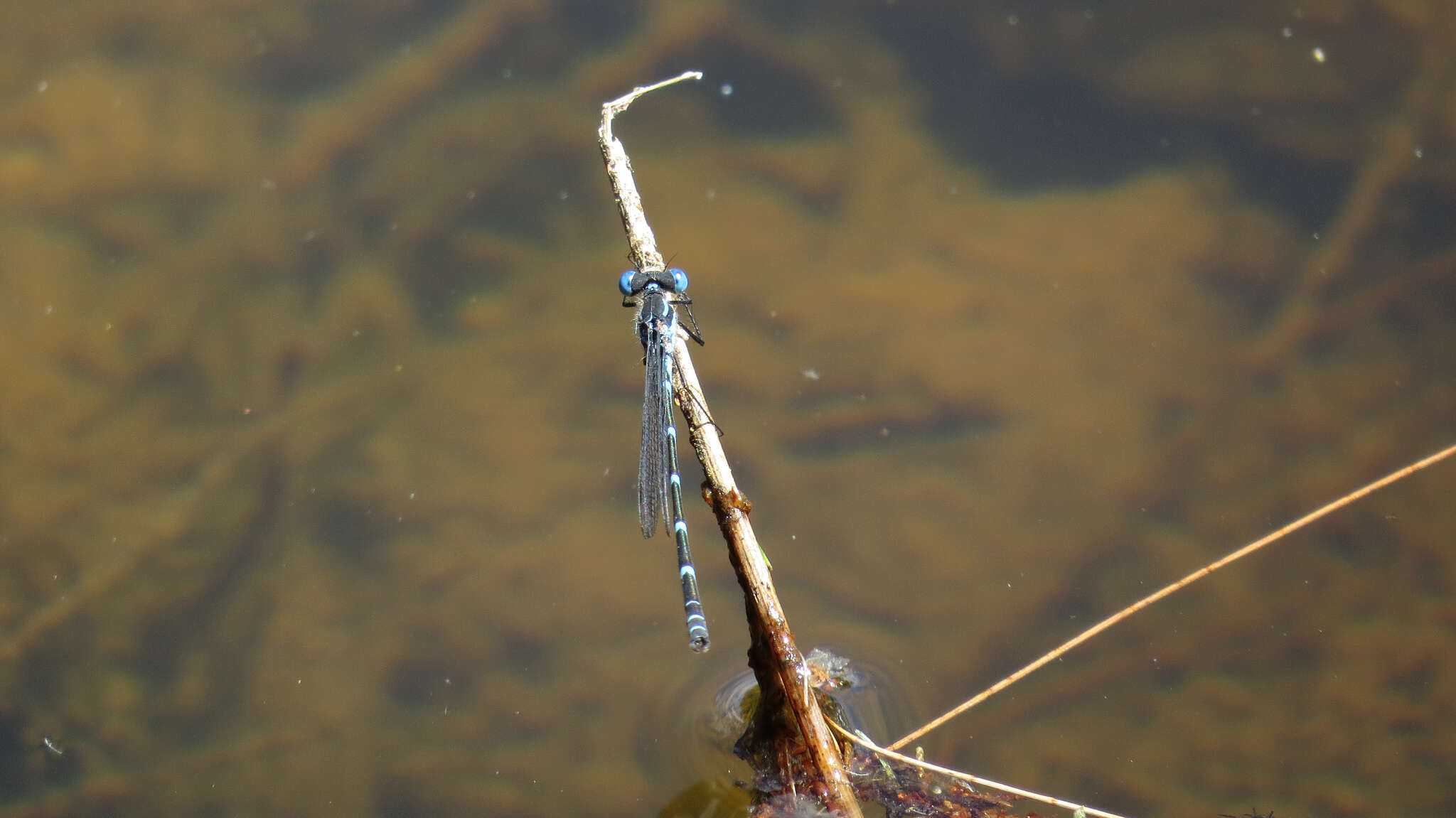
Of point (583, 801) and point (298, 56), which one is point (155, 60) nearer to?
point (298, 56)

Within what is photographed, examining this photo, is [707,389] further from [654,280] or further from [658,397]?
[654,280]

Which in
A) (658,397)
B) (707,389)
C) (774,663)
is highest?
(707,389)

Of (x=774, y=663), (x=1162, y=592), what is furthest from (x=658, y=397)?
(x=1162, y=592)

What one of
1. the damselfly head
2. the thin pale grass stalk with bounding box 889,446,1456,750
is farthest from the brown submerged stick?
the damselfly head

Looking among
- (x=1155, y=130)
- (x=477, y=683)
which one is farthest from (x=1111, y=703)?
Result: (x=1155, y=130)

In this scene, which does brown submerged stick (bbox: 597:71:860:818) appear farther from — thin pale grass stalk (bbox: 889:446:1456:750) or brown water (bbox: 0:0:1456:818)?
brown water (bbox: 0:0:1456:818)

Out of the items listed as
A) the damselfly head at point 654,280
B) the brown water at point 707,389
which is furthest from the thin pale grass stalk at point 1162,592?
the damselfly head at point 654,280

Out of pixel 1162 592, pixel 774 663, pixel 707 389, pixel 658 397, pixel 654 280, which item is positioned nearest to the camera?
pixel 1162 592
